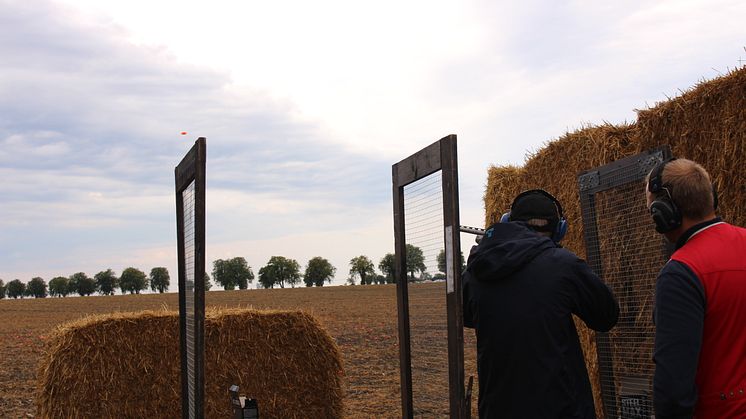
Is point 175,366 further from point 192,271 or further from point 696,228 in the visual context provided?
point 696,228

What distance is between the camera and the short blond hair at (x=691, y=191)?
246cm

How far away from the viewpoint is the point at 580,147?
5.98m

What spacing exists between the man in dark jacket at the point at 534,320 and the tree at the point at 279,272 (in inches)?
3250

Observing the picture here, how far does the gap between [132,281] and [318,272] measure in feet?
84.9

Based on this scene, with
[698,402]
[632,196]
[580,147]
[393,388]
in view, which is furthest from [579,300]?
[393,388]

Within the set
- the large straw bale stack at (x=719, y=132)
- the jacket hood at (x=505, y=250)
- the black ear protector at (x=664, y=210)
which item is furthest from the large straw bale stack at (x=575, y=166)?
the black ear protector at (x=664, y=210)

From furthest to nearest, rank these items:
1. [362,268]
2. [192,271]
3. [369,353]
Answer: [362,268], [369,353], [192,271]

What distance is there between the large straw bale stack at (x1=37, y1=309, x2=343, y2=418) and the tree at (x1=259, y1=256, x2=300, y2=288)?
253 feet

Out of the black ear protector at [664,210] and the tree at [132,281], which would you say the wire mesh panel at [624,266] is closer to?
the black ear protector at [664,210]

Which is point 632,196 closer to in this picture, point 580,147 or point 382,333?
point 580,147

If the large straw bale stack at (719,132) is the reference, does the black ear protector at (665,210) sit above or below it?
below

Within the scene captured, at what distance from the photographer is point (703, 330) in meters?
2.34

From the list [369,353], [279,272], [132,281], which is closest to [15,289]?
[132,281]

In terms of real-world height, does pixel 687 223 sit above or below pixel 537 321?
above
